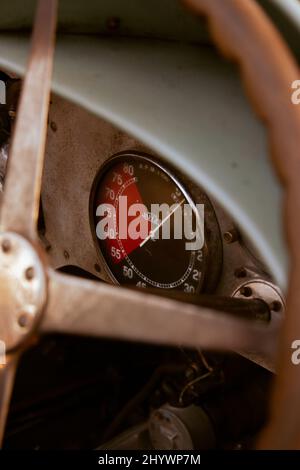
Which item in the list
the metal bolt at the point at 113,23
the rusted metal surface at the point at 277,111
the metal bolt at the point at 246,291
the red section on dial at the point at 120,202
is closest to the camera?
the rusted metal surface at the point at 277,111

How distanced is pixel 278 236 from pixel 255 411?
0.82 meters

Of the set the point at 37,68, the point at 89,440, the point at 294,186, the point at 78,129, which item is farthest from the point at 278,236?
the point at 89,440

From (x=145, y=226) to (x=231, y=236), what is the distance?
21 cm

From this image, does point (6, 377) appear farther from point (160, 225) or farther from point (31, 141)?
point (160, 225)

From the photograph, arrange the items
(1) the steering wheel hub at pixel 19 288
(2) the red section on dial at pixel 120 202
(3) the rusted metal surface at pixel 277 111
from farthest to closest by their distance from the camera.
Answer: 1. (2) the red section on dial at pixel 120 202
2. (1) the steering wheel hub at pixel 19 288
3. (3) the rusted metal surface at pixel 277 111

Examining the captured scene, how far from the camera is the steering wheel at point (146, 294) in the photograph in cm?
62

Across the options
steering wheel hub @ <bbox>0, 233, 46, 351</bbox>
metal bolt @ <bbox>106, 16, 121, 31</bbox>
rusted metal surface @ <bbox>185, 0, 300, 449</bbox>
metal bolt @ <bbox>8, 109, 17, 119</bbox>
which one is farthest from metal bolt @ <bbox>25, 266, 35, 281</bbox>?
metal bolt @ <bbox>8, 109, 17, 119</bbox>

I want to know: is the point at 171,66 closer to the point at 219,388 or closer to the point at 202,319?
the point at 202,319

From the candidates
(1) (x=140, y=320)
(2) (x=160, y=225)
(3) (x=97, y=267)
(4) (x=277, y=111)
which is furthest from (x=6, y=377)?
(3) (x=97, y=267)

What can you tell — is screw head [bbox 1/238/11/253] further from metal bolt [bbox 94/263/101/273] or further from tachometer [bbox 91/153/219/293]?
metal bolt [bbox 94/263/101/273]

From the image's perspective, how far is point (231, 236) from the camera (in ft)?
3.72

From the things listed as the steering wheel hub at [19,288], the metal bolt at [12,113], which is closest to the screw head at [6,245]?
the steering wheel hub at [19,288]

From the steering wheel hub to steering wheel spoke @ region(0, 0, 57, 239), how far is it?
0.02 m

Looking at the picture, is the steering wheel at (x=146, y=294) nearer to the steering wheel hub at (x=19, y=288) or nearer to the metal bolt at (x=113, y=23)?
the steering wheel hub at (x=19, y=288)
